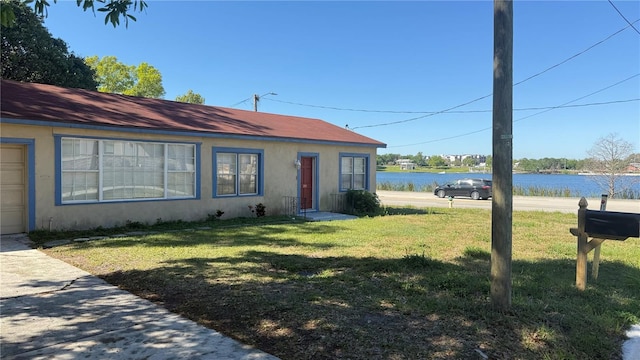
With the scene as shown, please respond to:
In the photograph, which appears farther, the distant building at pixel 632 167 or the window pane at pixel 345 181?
the distant building at pixel 632 167

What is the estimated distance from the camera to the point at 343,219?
13656 mm

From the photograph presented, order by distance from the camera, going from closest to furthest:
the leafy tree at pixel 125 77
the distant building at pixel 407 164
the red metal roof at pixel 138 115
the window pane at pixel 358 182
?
1. the red metal roof at pixel 138 115
2. the window pane at pixel 358 182
3. the leafy tree at pixel 125 77
4. the distant building at pixel 407 164

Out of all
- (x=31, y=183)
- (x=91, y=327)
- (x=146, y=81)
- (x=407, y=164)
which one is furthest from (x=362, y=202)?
(x=407, y=164)

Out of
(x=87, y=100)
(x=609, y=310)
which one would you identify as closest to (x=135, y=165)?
(x=87, y=100)

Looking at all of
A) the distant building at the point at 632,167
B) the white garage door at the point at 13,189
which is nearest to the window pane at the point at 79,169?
the white garage door at the point at 13,189

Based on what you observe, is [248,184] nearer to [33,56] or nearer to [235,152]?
[235,152]

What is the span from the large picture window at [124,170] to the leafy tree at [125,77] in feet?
90.0

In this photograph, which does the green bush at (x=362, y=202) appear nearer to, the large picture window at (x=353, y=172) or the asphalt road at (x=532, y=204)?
the large picture window at (x=353, y=172)

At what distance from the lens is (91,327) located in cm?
411

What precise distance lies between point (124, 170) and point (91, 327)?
7.48 metres

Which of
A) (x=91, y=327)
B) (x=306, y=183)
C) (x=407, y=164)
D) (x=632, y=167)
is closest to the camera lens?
(x=91, y=327)

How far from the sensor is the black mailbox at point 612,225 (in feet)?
16.7

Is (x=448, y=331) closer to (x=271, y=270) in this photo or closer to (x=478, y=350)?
(x=478, y=350)

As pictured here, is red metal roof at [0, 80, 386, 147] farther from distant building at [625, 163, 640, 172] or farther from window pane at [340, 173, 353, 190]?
distant building at [625, 163, 640, 172]
